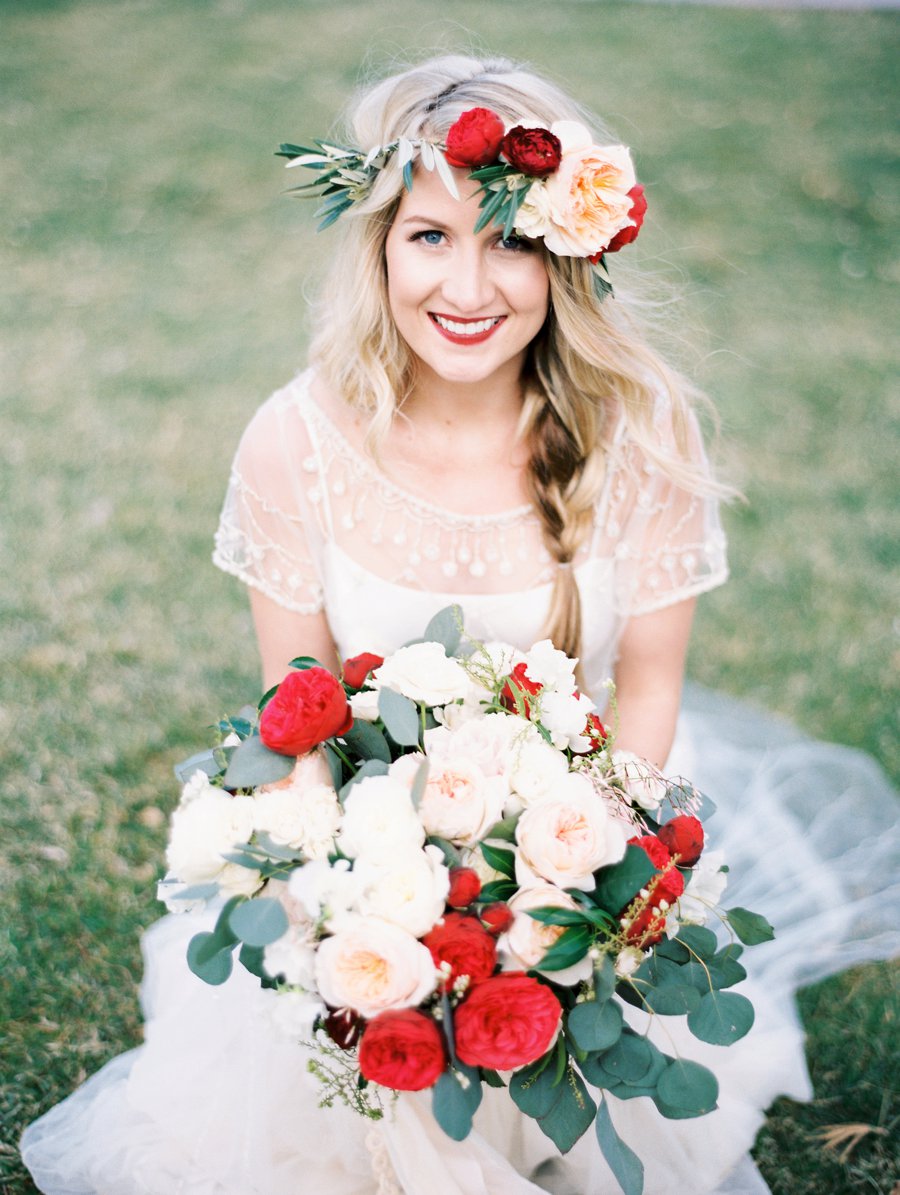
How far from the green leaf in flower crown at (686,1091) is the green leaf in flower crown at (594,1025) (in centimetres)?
13

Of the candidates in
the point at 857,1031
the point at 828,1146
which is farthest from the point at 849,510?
the point at 828,1146

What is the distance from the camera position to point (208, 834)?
165 centimetres

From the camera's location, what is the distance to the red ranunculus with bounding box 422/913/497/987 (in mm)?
1573

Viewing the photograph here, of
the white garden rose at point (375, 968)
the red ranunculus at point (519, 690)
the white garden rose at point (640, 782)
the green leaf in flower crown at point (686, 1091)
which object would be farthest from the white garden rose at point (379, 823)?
the green leaf in flower crown at point (686, 1091)

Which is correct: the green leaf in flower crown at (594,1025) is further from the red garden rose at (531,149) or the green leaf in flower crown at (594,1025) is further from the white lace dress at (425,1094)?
the red garden rose at (531,149)

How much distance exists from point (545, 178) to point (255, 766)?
53.1 inches

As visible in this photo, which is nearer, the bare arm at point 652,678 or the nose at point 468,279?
the nose at point 468,279

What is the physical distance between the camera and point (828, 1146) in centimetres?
263

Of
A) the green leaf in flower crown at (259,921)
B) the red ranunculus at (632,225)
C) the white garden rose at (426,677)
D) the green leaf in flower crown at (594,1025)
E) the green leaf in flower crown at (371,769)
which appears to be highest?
the red ranunculus at (632,225)

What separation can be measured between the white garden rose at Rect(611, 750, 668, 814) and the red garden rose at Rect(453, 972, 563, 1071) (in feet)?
1.49

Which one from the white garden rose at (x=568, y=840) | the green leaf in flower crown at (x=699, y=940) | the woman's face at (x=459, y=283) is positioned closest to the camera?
the white garden rose at (x=568, y=840)

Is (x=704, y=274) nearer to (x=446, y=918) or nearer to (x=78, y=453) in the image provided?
(x=78, y=453)

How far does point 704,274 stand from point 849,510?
3120 millimetres

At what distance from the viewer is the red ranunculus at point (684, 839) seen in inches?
71.9
